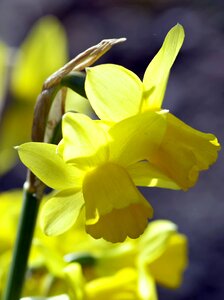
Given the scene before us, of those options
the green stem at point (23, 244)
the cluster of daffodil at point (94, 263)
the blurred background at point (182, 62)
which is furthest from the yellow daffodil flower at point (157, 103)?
the blurred background at point (182, 62)

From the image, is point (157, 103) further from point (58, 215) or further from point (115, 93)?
point (58, 215)

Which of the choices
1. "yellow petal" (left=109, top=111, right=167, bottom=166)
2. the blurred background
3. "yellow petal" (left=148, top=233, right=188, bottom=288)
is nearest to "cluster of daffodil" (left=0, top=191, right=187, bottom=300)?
"yellow petal" (left=148, top=233, right=188, bottom=288)

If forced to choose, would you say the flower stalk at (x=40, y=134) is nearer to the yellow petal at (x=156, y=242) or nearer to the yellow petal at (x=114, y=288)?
the yellow petal at (x=114, y=288)

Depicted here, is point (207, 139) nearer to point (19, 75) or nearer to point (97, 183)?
point (97, 183)

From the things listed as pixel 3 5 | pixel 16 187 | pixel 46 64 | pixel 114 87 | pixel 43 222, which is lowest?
pixel 16 187

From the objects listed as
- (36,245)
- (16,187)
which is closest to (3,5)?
(16,187)

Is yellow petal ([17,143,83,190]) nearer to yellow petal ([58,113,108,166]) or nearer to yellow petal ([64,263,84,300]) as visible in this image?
yellow petal ([58,113,108,166])
